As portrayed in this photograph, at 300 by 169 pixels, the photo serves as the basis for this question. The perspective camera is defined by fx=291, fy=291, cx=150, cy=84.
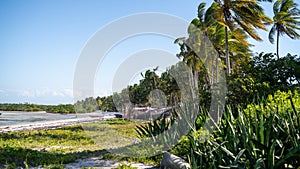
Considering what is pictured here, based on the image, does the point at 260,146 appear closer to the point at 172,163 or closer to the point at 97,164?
the point at 172,163

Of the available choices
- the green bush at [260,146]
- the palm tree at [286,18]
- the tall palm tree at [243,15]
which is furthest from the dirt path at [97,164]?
the palm tree at [286,18]

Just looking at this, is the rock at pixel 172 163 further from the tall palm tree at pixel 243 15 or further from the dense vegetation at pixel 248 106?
the tall palm tree at pixel 243 15

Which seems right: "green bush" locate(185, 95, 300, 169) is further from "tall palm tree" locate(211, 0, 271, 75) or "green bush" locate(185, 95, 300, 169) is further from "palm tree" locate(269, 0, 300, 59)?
"palm tree" locate(269, 0, 300, 59)

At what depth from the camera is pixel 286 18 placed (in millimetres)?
24750

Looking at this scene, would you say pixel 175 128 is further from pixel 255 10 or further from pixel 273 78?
pixel 255 10

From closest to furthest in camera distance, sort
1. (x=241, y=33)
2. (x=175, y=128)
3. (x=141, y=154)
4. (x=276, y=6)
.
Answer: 1. (x=141, y=154)
2. (x=175, y=128)
3. (x=241, y=33)
4. (x=276, y=6)

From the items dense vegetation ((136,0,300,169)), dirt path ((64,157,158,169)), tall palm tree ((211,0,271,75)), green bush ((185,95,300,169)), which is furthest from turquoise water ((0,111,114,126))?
green bush ((185,95,300,169))

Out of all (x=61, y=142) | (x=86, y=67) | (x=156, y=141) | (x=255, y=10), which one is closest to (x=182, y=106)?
(x=156, y=141)

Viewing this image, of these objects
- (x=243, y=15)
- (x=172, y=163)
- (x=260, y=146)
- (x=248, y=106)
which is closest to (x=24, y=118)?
(x=243, y=15)

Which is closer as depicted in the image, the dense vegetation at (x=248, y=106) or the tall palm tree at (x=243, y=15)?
the dense vegetation at (x=248, y=106)

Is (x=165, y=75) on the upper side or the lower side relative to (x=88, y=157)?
upper

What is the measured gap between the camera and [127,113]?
26281 millimetres

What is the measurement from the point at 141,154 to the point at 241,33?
15511 millimetres

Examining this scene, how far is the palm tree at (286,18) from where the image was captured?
81.3 feet
